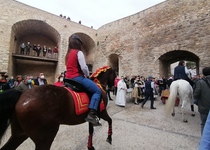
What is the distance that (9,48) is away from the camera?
36.2ft

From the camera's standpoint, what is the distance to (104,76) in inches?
117

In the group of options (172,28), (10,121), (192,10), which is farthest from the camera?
(172,28)

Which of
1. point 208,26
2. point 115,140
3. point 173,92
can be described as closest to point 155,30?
point 208,26

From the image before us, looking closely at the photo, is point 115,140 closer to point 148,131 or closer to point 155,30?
point 148,131

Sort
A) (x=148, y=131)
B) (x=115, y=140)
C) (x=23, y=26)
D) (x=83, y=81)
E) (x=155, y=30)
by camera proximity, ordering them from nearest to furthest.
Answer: (x=83, y=81), (x=115, y=140), (x=148, y=131), (x=155, y=30), (x=23, y=26)

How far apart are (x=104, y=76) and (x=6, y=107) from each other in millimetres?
1913

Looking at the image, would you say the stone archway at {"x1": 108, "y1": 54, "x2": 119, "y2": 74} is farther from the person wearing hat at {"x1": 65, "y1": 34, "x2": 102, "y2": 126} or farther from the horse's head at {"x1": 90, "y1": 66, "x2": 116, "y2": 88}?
the person wearing hat at {"x1": 65, "y1": 34, "x2": 102, "y2": 126}

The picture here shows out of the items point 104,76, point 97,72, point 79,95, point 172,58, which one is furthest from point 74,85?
point 172,58

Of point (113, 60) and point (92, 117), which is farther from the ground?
point (113, 60)

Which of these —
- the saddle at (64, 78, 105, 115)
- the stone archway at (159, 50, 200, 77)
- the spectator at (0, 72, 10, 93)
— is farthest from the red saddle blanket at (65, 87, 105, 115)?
the stone archway at (159, 50, 200, 77)

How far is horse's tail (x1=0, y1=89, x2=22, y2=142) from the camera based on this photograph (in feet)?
4.90

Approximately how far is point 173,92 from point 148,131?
1.87m

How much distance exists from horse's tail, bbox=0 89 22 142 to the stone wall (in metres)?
11.1

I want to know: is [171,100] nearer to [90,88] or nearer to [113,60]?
[90,88]
